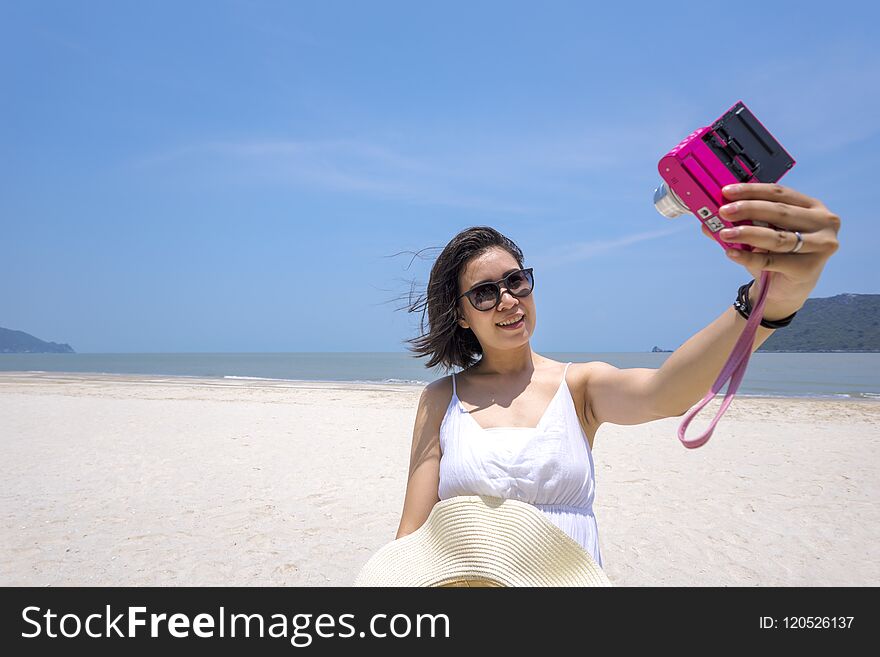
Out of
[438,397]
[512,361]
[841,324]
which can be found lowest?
[438,397]

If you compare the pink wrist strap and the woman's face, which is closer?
Answer: the pink wrist strap

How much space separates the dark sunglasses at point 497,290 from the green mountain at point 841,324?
293 feet

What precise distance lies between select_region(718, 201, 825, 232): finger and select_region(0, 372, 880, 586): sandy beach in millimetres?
4585

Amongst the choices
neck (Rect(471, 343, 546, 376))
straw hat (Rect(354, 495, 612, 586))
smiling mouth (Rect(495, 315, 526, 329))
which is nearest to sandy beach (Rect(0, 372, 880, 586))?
neck (Rect(471, 343, 546, 376))

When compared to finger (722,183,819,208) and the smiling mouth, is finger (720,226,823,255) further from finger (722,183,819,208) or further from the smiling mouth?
the smiling mouth

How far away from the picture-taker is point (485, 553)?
185cm

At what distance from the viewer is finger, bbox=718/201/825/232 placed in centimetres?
114

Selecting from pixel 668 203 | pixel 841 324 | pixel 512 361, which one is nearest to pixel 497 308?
pixel 512 361

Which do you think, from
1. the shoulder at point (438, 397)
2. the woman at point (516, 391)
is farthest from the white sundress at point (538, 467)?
the shoulder at point (438, 397)

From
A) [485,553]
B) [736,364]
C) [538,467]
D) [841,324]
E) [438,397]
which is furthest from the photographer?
[841,324]

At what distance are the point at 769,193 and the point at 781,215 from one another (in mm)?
55

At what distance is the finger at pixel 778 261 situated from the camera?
1.17 m

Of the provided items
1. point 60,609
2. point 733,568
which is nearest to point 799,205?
point 60,609

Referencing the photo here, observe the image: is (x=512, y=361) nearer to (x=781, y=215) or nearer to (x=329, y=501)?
(x=781, y=215)
